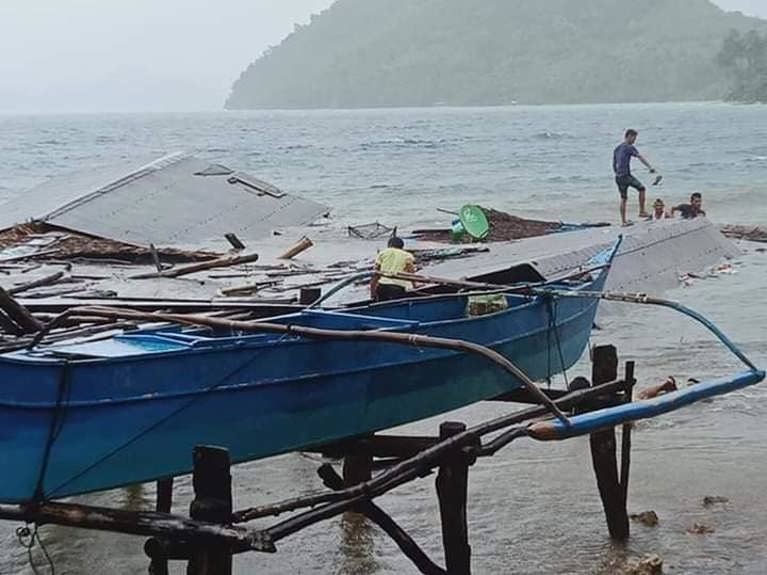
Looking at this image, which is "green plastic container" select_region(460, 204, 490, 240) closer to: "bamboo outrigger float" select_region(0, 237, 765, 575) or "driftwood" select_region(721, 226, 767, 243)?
"bamboo outrigger float" select_region(0, 237, 765, 575)

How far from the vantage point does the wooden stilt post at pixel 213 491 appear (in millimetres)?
7023

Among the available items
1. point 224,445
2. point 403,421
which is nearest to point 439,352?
point 403,421

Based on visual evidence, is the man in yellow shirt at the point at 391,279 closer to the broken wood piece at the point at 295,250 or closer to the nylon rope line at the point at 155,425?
the nylon rope line at the point at 155,425

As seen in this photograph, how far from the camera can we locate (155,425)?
26.0 feet

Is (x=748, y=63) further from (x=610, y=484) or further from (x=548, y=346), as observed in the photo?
(x=610, y=484)

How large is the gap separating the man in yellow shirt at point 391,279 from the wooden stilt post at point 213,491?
14.4ft

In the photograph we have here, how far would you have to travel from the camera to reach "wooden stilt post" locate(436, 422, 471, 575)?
26.6ft

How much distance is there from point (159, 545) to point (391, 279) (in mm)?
4317

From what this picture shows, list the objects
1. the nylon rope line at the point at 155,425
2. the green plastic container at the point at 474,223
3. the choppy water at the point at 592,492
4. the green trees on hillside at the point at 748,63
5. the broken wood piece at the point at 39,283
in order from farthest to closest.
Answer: the green trees on hillside at the point at 748,63
the green plastic container at the point at 474,223
the broken wood piece at the point at 39,283
the choppy water at the point at 592,492
the nylon rope line at the point at 155,425

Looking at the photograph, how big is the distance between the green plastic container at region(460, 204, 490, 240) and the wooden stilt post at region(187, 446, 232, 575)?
46.5ft

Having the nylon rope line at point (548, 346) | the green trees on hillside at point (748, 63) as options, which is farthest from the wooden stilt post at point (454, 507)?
the green trees on hillside at point (748, 63)

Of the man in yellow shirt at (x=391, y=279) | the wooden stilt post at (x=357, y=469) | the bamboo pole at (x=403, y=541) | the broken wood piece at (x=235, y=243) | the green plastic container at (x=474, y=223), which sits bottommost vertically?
the wooden stilt post at (x=357, y=469)

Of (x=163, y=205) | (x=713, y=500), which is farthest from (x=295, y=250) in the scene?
(x=713, y=500)

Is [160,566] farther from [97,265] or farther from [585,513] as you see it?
[97,265]
